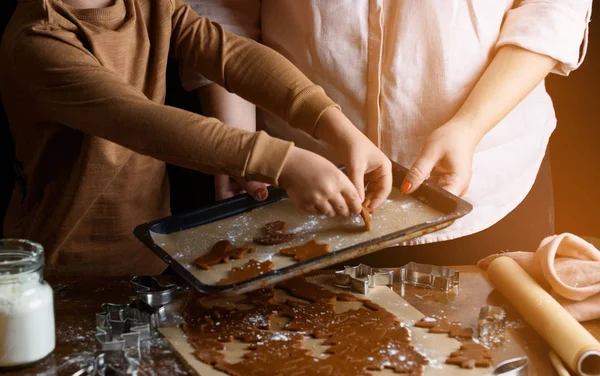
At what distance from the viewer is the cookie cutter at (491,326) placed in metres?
1.20

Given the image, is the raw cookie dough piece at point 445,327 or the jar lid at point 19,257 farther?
the raw cookie dough piece at point 445,327

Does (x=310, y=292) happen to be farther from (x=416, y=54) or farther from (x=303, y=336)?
(x=416, y=54)

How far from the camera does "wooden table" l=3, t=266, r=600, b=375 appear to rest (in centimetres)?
112

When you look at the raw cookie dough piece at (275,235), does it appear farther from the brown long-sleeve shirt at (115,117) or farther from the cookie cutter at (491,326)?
the cookie cutter at (491,326)

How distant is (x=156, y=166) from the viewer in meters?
1.60

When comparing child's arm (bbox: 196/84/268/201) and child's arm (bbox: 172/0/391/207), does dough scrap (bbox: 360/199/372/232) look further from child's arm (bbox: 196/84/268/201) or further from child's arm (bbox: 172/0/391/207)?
child's arm (bbox: 196/84/268/201)

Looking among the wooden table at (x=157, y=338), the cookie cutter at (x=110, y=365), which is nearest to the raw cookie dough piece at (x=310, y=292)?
the wooden table at (x=157, y=338)

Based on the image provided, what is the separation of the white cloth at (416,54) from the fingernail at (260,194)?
251mm

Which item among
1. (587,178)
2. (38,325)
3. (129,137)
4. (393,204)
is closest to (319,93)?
(393,204)

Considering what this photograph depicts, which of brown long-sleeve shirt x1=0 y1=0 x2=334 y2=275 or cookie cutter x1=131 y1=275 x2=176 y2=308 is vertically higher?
brown long-sleeve shirt x1=0 y1=0 x2=334 y2=275

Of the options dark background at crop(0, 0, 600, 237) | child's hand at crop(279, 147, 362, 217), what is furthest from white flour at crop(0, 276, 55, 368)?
dark background at crop(0, 0, 600, 237)

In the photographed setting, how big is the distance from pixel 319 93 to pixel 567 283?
0.57 metres

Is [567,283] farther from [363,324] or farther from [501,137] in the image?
[501,137]

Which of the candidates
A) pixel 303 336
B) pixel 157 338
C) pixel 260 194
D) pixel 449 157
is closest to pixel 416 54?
pixel 449 157
